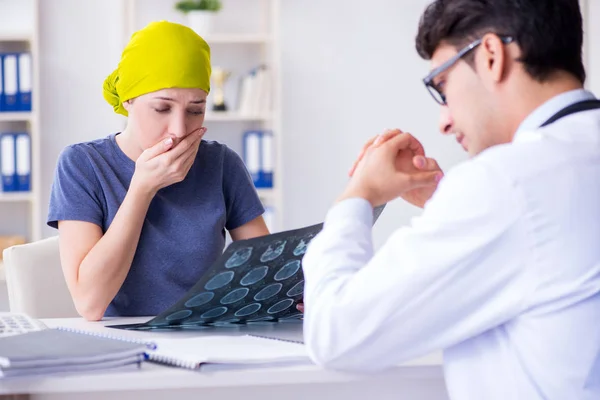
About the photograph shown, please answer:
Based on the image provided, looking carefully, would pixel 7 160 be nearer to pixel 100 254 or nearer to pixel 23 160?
pixel 23 160

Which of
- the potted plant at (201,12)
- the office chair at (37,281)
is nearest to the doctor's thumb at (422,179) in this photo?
the office chair at (37,281)

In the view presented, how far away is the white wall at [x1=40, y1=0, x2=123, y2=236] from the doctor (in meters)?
3.70

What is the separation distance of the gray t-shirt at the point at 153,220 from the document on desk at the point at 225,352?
500 mm

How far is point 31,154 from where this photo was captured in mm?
4320

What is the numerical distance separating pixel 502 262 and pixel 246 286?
1.59ft

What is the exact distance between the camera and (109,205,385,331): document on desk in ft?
4.10

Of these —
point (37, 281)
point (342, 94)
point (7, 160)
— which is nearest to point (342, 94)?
point (342, 94)

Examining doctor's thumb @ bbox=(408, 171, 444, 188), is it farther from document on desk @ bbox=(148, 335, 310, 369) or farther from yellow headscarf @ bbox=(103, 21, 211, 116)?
yellow headscarf @ bbox=(103, 21, 211, 116)

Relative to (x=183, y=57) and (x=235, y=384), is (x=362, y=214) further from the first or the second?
(x=183, y=57)

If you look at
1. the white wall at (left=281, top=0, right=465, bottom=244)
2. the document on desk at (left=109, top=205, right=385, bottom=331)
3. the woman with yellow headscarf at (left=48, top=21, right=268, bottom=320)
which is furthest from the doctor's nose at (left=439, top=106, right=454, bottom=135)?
the white wall at (left=281, top=0, right=465, bottom=244)

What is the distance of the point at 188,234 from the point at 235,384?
76 cm

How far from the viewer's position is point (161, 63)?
5.64ft

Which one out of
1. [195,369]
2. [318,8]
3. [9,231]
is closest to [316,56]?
[318,8]

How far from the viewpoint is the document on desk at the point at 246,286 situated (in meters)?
1.25
